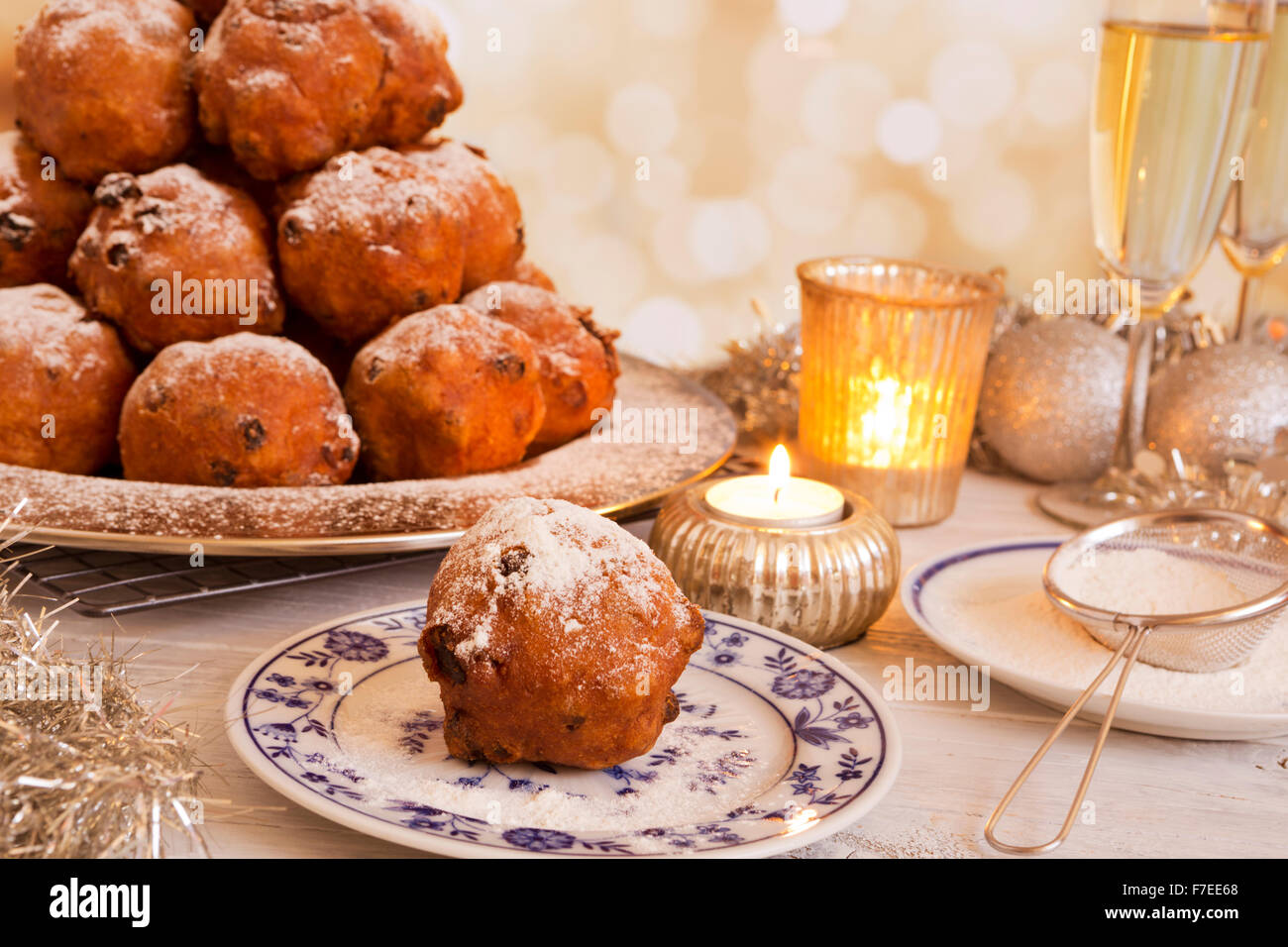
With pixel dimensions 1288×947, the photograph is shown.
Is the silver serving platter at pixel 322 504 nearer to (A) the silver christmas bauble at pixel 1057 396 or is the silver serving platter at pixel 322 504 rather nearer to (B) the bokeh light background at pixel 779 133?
(A) the silver christmas bauble at pixel 1057 396

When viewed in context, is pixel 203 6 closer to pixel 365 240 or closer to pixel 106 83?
pixel 106 83

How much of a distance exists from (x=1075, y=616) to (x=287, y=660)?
58 centimetres

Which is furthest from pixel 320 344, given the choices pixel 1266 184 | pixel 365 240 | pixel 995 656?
pixel 1266 184

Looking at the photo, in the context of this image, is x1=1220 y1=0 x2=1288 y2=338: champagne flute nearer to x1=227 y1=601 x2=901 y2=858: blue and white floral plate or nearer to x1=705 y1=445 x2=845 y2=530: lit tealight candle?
x1=705 y1=445 x2=845 y2=530: lit tealight candle

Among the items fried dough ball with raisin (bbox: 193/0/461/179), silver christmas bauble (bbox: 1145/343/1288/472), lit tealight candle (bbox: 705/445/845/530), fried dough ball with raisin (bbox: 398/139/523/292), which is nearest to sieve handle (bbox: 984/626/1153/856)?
lit tealight candle (bbox: 705/445/845/530)

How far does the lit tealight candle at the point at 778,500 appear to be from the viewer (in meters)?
0.99

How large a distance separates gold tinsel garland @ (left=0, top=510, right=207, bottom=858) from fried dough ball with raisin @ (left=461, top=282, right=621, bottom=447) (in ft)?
1.96

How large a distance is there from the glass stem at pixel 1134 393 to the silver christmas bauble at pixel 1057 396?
30 mm

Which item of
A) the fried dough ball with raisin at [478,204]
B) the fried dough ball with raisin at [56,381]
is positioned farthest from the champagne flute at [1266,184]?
the fried dough ball with raisin at [56,381]

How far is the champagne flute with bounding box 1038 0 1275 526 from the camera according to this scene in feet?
3.92

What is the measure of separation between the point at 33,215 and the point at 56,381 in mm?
203

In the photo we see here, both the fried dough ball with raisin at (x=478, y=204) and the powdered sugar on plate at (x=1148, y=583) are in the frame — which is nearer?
the powdered sugar on plate at (x=1148, y=583)
